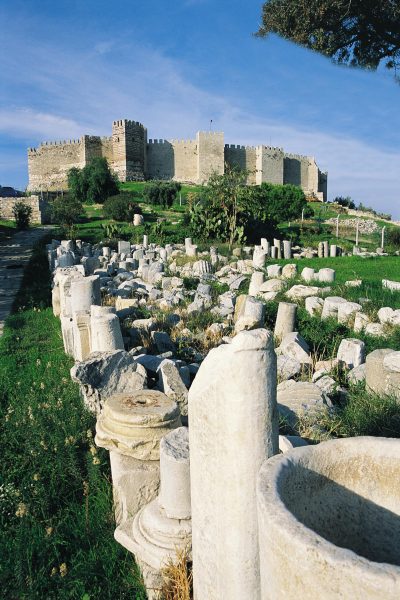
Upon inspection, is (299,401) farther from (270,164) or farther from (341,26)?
(270,164)

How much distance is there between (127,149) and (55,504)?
51.5 meters

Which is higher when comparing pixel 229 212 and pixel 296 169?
pixel 296 169

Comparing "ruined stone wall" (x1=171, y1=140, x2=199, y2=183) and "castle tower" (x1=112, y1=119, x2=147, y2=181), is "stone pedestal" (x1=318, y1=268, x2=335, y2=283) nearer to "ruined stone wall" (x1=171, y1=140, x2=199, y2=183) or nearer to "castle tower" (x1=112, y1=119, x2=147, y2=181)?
"castle tower" (x1=112, y1=119, x2=147, y2=181)

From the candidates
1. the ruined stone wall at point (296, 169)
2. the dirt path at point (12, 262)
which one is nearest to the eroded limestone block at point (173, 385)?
the dirt path at point (12, 262)

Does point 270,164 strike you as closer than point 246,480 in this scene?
No

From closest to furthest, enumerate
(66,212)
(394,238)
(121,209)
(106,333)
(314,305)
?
(106,333), (314,305), (66,212), (394,238), (121,209)

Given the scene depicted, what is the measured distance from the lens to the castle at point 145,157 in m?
52.7

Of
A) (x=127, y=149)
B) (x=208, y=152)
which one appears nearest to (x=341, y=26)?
(x=127, y=149)

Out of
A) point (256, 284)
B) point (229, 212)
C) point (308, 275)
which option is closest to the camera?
point (256, 284)

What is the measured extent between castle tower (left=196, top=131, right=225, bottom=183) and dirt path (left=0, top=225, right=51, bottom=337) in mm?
31461

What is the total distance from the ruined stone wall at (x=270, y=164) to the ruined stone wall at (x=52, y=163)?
19.1m

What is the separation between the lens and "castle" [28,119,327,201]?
173ft

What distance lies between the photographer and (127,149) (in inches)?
2048

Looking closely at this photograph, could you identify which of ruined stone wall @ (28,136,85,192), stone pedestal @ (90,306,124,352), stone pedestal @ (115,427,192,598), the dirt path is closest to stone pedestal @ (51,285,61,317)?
the dirt path
